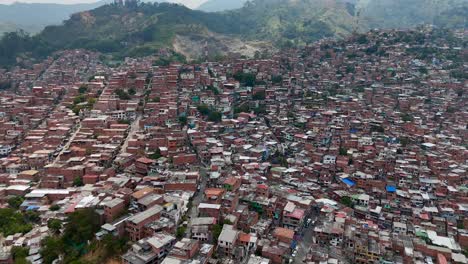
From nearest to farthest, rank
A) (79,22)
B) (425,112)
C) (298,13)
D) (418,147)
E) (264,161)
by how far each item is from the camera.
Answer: (264,161) < (418,147) < (425,112) < (79,22) < (298,13)

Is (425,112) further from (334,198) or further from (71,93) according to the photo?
(71,93)

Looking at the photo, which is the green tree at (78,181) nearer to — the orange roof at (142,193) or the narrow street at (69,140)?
the narrow street at (69,140)

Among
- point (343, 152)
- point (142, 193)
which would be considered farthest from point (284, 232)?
point (343, 152)

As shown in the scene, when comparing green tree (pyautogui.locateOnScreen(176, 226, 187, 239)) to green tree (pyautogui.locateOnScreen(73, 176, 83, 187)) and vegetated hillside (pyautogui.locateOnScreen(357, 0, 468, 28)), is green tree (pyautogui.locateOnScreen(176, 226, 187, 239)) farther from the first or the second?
vegetated hillside (pyautogui.locateOnScreen(357, 0, 468, 28))

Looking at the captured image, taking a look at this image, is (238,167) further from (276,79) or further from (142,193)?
(276,79)

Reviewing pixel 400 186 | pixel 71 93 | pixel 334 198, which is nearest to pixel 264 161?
pixel 334 198

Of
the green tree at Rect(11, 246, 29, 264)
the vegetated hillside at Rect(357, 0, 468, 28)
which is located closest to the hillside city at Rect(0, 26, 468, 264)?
the green tree at Rect(11, 246, 29, 264)

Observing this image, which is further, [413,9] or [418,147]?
[413,9]
